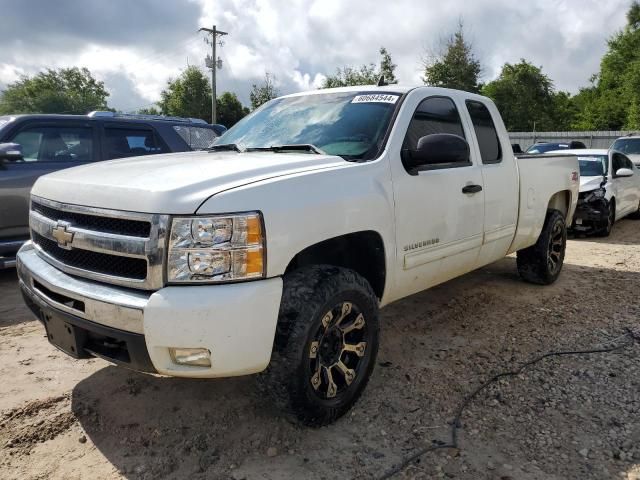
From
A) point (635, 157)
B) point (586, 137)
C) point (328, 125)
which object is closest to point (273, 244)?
point (328, 125)

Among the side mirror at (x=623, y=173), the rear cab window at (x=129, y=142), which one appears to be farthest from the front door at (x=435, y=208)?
the side mirror at (x=623, y=173)

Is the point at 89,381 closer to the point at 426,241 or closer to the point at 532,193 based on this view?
the point at 426,241

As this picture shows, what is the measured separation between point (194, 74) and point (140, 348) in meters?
46.5

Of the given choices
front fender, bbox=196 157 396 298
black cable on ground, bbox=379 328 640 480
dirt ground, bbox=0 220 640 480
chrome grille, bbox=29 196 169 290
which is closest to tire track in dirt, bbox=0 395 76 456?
dirt ground, bbox=0 220 640 480

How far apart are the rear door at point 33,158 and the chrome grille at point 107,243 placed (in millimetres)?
3436

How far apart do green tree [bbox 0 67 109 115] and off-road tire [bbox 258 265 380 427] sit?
2035 inches

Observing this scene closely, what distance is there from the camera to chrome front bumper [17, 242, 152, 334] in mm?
2209

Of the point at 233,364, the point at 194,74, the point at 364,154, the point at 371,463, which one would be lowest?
the point at 371,463

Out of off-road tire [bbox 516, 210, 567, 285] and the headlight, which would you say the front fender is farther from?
off-road tire [bbox 516, 210, 567, 285]

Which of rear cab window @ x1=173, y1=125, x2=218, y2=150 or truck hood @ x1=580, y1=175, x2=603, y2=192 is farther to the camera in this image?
truck hood @ x1=580, y1=175, x2=603, y2=192

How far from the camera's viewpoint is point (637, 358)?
3.63 metres

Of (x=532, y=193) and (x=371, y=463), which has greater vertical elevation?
(x=532, y=193)

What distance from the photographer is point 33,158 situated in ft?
19.6

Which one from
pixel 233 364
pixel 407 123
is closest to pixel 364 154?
pixel 407 123
